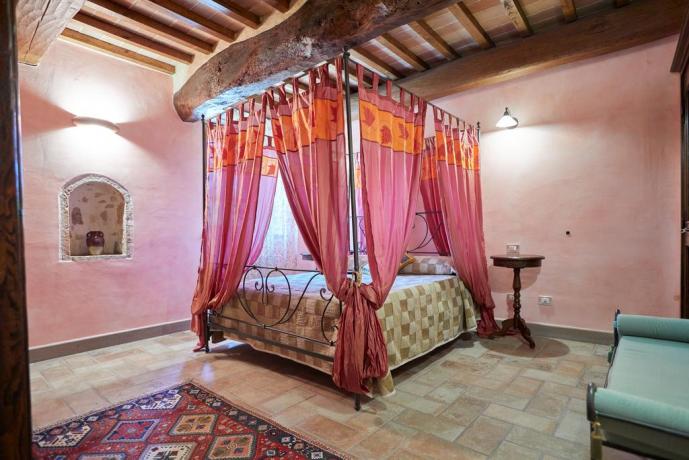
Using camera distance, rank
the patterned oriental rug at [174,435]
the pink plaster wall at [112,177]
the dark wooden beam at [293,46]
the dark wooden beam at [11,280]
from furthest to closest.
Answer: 1. the pink plaster wall at [112,177]
2. the dark wooden beam at [293,46]
3. the patterned oriental rug at [174,435]
4. the dark wooden beam at [11,280]

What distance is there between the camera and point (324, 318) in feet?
8.06

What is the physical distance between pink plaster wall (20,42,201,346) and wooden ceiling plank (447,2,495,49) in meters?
3.15

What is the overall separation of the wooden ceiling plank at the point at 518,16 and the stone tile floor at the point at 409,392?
3.02m

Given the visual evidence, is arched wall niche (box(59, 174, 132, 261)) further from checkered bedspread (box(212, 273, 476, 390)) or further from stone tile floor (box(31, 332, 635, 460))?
checkered bedspread (box(212, 273, 476, 390))

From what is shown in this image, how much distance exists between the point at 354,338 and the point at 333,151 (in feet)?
4.04

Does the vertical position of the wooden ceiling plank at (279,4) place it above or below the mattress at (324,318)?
above

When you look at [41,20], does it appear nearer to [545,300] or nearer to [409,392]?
[409,392]

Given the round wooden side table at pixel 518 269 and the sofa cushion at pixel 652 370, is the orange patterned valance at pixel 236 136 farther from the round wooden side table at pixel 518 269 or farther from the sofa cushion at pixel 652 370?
the sofa cushion at pixel 652 370

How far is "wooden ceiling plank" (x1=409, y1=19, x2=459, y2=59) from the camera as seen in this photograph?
10.7 feet

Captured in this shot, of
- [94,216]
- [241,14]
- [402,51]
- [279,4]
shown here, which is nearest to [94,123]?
[94,216]

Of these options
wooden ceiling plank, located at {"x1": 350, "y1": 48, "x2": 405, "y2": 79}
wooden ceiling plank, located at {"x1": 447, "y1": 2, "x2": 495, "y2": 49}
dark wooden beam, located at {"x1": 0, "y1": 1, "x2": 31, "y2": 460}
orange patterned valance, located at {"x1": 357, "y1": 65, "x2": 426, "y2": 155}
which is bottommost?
dark wooden beam, located at {"x1": 0, "y1": 1, "x2": 31, "y2": 460}

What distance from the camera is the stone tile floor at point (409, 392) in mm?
1829

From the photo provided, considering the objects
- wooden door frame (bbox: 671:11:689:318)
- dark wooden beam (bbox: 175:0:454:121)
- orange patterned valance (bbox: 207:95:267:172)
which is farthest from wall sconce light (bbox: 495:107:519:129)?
orange patterned valance (bbox: 207:95:267:172)

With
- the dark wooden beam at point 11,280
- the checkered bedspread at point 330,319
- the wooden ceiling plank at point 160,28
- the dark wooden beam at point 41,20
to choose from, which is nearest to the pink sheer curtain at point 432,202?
the checkered bedspread at point 330,319
